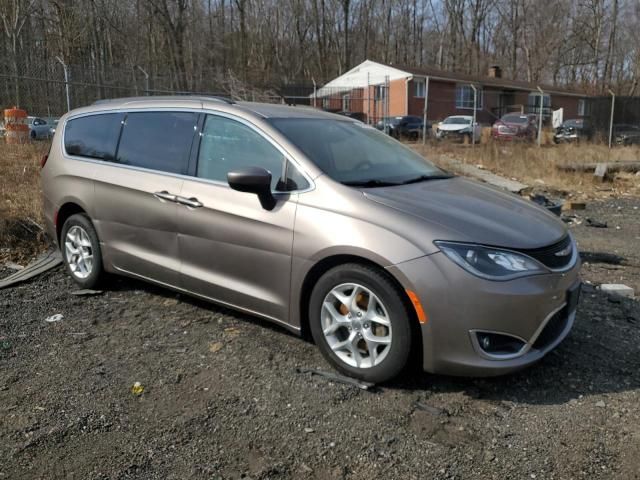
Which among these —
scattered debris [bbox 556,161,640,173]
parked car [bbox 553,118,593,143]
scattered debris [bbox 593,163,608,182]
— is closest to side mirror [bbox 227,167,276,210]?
scattered debris [bbox 593,163,608,182]

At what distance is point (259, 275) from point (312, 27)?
5425 centimetres

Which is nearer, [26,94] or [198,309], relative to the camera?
[198,309]

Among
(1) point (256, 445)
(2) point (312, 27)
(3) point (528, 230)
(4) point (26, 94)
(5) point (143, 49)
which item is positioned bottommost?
(1) point (256, 445)

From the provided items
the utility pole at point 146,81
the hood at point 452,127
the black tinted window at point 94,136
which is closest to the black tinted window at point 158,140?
the black tinted window at point 94,136

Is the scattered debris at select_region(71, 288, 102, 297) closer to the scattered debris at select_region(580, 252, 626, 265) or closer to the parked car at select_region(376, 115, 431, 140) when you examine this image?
the scattered debris at select_region(580, 252, 626, 265)

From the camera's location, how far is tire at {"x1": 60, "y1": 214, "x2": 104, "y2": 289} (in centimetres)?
486

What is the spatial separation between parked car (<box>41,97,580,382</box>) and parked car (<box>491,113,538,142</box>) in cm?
1962

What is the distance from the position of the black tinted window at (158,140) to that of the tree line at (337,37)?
25.6 metres

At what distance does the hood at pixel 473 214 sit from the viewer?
10.2ft

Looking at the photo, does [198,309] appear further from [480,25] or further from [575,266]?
[480,25]

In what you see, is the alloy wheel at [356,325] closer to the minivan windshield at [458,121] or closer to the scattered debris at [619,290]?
the scattered debris at [619,290]

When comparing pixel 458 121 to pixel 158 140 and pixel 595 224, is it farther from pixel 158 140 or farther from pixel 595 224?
pixel 158 140

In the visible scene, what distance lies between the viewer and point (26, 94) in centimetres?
1496

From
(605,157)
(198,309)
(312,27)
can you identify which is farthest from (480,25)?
(198,309)
